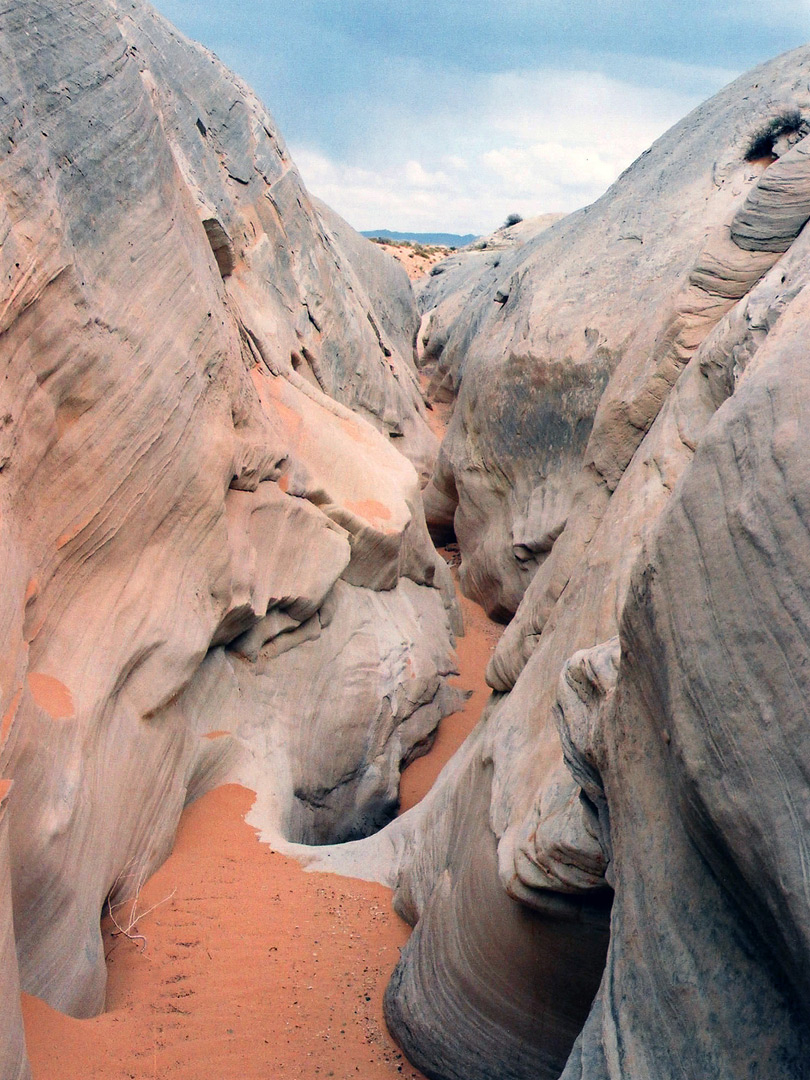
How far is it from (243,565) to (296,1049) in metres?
3.28

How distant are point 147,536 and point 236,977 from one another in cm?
255

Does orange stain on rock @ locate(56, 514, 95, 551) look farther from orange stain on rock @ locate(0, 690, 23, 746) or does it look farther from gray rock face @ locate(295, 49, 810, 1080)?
gray rock face @ locate(295, 49, 810, 1080)

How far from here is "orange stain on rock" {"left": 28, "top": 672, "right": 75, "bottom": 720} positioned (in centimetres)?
414

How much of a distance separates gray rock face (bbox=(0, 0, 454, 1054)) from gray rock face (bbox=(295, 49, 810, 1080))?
136 centimetres

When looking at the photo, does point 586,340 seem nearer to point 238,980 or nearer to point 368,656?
point 368,656

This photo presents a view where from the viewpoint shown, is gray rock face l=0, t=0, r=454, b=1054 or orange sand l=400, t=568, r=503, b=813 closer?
gray rock face l=0, t=0, r=454, b=1054

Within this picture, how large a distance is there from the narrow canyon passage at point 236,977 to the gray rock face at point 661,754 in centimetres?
25

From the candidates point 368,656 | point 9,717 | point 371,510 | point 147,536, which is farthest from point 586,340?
point 9,717

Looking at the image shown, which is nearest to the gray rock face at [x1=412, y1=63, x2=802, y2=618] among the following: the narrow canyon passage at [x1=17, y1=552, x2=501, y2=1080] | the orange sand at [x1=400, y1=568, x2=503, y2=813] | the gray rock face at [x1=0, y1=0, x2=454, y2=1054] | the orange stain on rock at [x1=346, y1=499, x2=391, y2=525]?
the orange sand at [x1=400, y1=568, x2=503, y2=813]

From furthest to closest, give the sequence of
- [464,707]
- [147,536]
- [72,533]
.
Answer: [464,707] → [147,536] → [72,533]

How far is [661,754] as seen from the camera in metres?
2.44

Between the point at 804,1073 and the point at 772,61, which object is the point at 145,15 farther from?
the point at 804,1073

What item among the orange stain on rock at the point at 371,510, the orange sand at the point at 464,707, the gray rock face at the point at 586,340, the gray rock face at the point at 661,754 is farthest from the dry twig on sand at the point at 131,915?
the gray rock face at the point at 586,340

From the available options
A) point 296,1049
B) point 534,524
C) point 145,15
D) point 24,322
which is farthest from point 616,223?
point 296,1049
